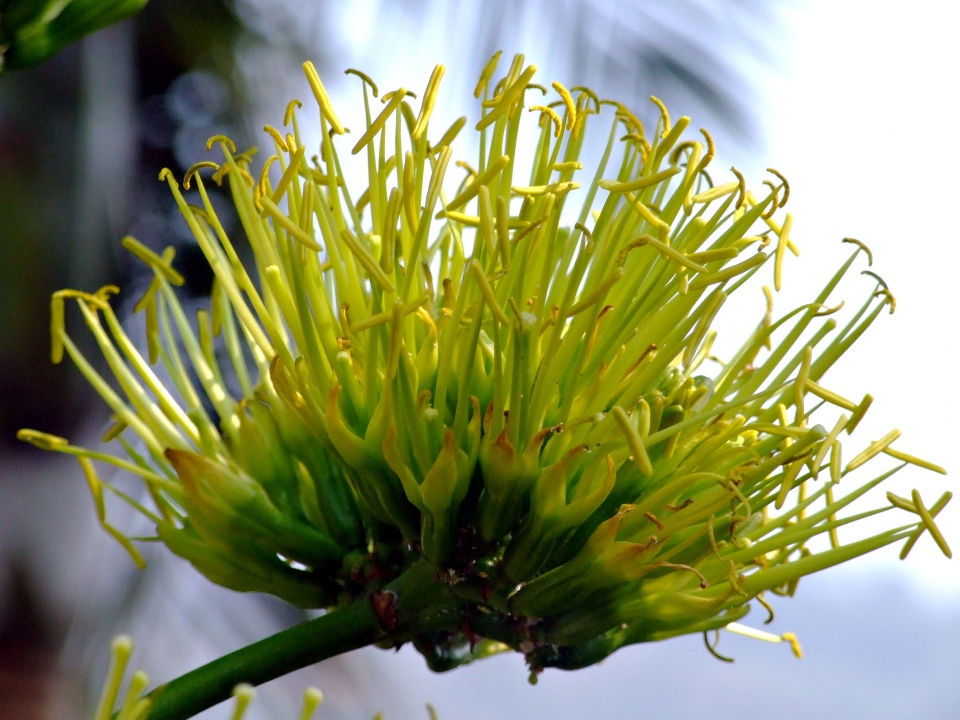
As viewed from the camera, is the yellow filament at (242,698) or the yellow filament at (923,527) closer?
the yellow filament at (242,698)

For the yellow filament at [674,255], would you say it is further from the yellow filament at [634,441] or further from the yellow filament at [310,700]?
the yellow filament at [310,700]

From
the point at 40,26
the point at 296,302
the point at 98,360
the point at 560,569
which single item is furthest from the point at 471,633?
the point at 98,360

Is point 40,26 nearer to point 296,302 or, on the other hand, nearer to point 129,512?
point 296,302

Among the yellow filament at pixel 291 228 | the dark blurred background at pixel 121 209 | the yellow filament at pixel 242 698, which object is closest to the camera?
the yellow filament at pixel 242 698

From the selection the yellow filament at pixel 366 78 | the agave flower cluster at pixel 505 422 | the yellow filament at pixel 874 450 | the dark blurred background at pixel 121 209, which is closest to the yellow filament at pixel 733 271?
the agave flower cluster at pixel 505 422

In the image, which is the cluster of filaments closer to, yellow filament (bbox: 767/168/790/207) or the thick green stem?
the thick green stem

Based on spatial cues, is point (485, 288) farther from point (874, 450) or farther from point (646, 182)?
point (874, 450)

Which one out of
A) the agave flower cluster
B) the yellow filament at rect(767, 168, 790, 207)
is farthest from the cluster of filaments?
the yellow filament at rect(767, 168, 790, 207)
